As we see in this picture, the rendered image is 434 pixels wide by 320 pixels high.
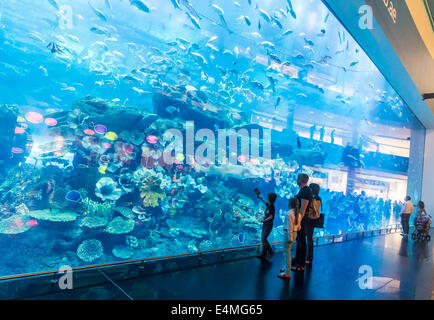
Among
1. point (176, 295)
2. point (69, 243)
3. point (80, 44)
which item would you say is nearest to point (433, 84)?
point (176, 295)

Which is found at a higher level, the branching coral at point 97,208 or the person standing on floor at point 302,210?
the person standing on floor at point 302,210

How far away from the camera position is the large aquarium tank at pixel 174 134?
909 cm

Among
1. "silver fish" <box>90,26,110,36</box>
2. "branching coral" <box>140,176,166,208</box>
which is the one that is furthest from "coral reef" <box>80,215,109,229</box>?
"silver fish" <box>90,26,110,36</box>

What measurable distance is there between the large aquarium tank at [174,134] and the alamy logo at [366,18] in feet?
16.6

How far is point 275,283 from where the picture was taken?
2.87 meters

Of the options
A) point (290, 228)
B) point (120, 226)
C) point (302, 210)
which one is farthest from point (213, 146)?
point (290, 228)

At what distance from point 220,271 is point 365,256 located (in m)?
3.33

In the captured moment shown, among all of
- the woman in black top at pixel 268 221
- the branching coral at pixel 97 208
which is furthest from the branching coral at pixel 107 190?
the woman in black top at pixel 268 221

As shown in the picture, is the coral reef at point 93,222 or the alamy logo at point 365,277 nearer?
the alamy logo at point 365,277

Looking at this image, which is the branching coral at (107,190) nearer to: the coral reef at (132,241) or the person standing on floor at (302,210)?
the coral reef at (132,241)

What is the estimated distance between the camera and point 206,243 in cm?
1091

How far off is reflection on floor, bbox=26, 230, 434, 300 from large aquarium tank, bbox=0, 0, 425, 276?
6690 mm

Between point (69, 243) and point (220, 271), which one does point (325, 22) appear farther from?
point (69, 243)

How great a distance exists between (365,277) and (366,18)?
4800 mm
